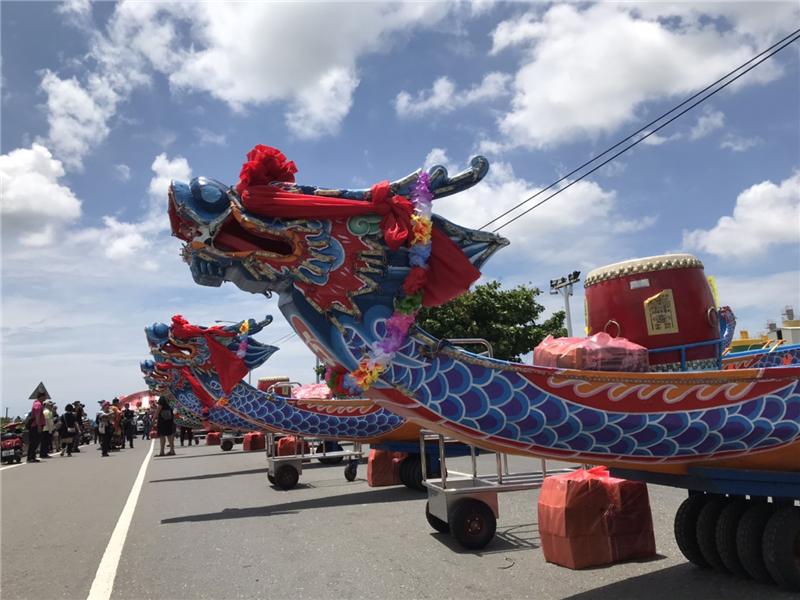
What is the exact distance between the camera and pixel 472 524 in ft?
19.0

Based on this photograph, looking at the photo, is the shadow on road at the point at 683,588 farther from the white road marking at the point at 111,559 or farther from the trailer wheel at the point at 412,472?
the trailer wheel at the point at 412,472

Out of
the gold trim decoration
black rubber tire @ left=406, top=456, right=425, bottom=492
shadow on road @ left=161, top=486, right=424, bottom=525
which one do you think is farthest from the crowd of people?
the gold trim decoration

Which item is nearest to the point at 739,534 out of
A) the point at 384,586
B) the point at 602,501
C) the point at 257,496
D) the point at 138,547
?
the point at 602,501

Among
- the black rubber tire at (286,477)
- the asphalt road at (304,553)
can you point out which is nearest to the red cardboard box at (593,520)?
the asphalt road at (304,553)

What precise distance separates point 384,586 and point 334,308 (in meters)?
2.21

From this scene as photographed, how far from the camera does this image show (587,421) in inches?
163

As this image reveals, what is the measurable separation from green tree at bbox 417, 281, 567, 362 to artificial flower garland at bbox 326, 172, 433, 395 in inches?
704

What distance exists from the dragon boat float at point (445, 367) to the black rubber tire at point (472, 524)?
1670 millimetres

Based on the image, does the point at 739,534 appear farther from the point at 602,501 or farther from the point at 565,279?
the point at 565,279

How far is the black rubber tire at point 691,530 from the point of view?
479 centimetres

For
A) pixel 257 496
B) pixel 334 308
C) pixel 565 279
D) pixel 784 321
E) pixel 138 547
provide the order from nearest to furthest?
1. pixel 334 308
2. pixel 138 547
3. pixel 257 496
4. pixel 565 279
5. pixel 784 321

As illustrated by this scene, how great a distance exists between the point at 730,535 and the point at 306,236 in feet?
12.2

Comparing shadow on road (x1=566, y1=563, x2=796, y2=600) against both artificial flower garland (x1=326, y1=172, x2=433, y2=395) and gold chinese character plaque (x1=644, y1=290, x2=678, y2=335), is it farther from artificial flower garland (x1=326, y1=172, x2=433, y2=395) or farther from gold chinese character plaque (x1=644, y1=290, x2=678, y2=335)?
artificial flower garland (x1=326, y1=172, x2=433, y2=395)

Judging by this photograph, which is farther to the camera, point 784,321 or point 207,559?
point 784,321
